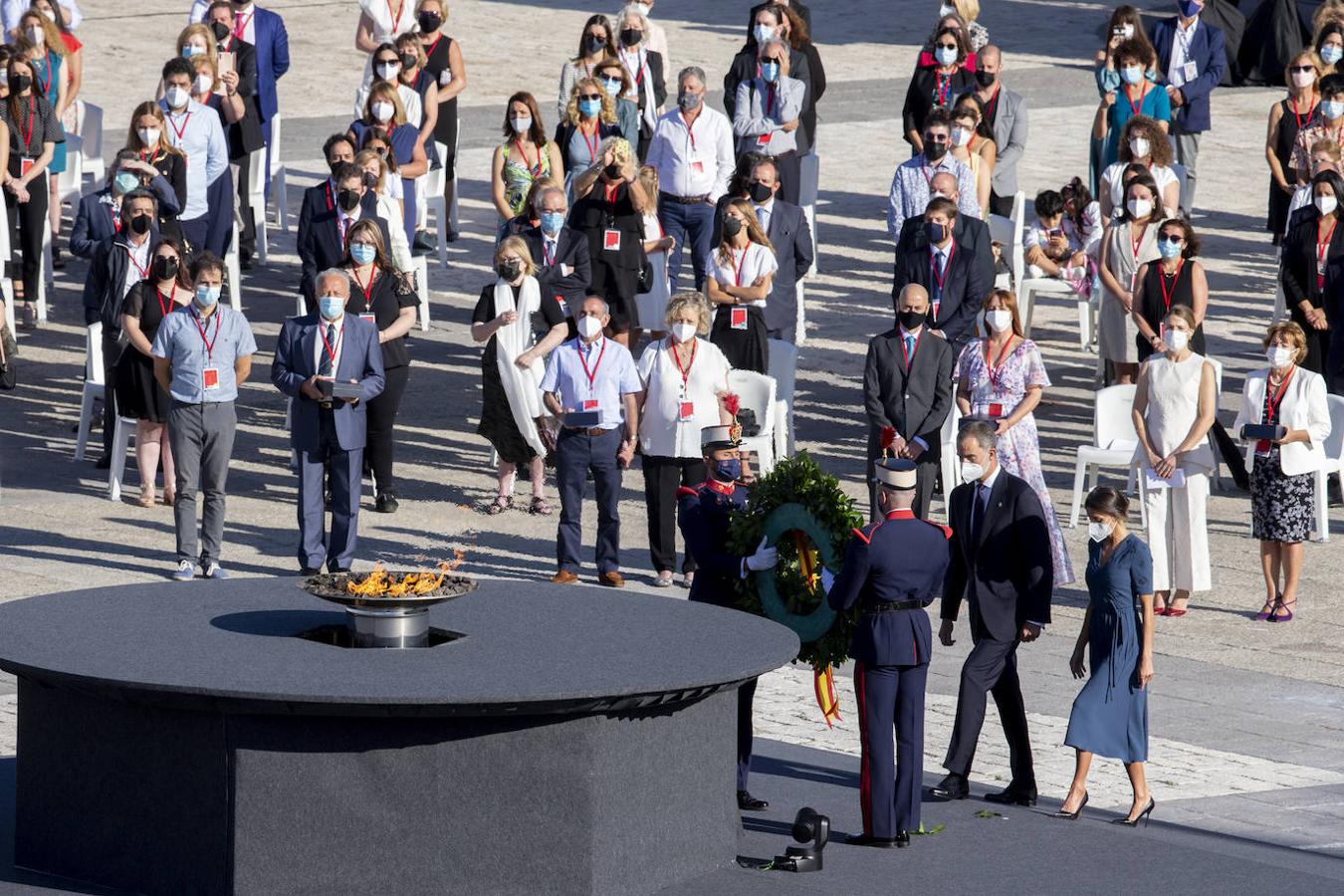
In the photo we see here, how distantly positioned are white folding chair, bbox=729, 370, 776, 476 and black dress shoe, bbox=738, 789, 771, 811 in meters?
5.01

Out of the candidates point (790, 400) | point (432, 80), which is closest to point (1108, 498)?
point (790, 400)

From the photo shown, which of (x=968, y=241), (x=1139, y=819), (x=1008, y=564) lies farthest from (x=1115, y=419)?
(x=1139, y=819)

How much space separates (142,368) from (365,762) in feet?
23.7

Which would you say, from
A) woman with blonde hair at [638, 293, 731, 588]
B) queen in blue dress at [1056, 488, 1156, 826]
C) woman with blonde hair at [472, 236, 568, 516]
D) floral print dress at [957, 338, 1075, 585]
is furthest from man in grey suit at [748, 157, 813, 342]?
queen in blue dress at [1056, 488, 1156, 826]

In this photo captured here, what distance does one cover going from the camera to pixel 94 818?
9.55 m

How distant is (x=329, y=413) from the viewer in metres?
14.6

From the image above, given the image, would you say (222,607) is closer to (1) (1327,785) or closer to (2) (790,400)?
(1) (1327,785)

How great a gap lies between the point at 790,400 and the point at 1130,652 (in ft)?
20.1

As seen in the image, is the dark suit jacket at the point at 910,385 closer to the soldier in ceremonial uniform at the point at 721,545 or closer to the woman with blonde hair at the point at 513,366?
the woman with blonde hair at the point at 513,366

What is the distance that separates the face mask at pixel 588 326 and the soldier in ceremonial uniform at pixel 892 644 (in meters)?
4.47

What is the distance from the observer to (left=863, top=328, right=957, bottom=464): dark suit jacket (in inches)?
594

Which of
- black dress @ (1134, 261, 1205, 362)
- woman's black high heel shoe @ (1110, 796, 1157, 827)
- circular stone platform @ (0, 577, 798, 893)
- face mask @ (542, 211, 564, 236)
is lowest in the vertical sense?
woman's black high heel shoe @ (1110, 796, 1157, 827)

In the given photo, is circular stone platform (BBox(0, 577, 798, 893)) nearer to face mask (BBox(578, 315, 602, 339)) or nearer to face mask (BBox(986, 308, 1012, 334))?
face mask (BBox(578, 315, 602, 339))

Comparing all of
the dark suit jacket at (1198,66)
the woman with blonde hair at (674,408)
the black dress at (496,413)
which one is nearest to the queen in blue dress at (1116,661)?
the woman with blonde hair at (674,408)
